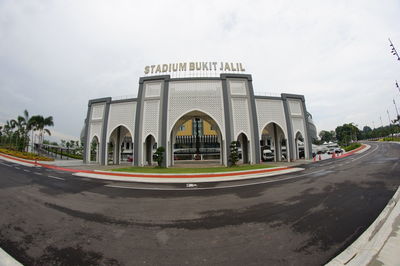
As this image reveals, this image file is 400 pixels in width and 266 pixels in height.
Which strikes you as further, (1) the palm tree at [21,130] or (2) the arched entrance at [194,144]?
(2) the arched entrance at [194,144]

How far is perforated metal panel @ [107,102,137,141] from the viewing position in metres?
27.2

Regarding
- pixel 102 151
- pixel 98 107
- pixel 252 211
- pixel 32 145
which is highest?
pixel 98 107

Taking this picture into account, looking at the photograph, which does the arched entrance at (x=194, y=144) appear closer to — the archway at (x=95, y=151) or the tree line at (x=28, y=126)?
the archway at (x=95, y=151)

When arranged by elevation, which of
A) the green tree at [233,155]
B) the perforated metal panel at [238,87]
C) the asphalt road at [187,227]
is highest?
the perforated metal panel at [238,87]

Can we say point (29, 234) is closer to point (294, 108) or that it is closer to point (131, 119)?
point (131, 119)

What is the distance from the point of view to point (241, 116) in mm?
25750

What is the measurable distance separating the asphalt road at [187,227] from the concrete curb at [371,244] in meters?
0.18

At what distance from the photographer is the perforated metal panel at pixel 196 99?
83.8ft

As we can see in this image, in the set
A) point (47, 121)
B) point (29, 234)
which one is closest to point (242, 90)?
point (29, 234)

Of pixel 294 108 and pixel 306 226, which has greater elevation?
pixel 294 108

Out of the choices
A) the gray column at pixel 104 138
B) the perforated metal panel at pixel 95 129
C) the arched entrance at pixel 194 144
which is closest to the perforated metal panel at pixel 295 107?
the arched entrance at pixel 194 144

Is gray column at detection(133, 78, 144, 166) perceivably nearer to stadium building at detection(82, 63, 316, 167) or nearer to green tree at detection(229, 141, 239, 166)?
stadium building at detection(82, 63, 316, 167)

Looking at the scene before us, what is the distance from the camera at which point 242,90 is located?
26531mm

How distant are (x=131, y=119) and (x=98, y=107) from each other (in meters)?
9.18
